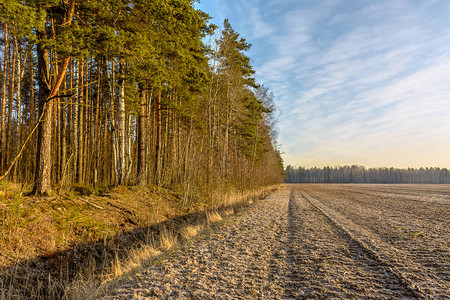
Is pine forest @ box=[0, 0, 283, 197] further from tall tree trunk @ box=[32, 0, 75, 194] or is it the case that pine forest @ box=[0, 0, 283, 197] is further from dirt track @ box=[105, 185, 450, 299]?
dirt track @ box=[105, 185, 450, 299]

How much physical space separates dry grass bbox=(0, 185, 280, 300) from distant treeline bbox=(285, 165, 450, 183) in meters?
149

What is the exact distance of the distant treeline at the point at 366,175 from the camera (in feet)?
433

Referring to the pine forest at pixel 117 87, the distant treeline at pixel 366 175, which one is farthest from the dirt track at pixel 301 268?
the distant treeline at pixel 366 175

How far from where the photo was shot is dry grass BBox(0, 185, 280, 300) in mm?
3992

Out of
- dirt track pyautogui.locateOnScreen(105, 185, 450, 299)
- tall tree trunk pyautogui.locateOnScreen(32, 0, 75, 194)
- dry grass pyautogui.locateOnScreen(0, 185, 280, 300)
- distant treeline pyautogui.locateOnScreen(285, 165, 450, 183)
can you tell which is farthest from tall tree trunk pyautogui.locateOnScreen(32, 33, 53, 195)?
distant treeline pyautogui.locateOnScreen(285, 165, 450, 183)

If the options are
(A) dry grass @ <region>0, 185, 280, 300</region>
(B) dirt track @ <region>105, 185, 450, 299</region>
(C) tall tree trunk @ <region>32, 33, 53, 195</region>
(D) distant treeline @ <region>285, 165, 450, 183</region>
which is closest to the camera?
(B) dirt track @ <region>105, 185, 450, 299</region>

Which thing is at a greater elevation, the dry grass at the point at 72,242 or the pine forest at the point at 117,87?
the pine forest at the point at 117,87

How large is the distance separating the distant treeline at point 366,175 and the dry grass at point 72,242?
149 metres

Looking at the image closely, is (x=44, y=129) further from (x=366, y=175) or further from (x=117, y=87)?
(x=366, y=175)

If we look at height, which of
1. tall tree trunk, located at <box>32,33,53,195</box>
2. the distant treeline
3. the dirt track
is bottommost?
the distant treeline

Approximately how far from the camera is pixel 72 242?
5738mm

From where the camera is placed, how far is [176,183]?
13586mm

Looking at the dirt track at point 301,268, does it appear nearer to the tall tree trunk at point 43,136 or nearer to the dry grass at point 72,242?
the dry grass at point 72,242

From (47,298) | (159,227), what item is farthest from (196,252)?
(159,227)
